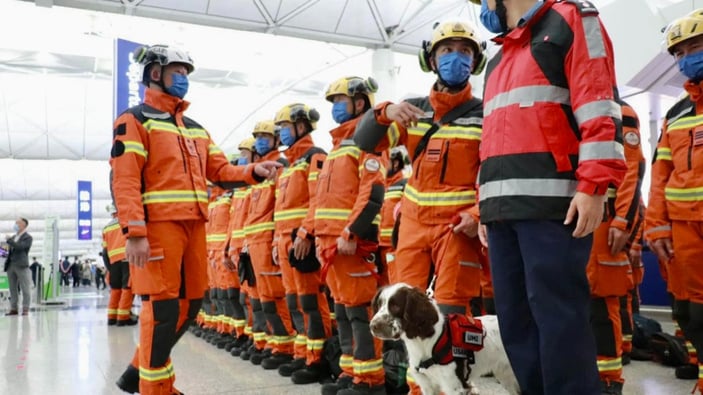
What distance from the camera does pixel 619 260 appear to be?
354cm

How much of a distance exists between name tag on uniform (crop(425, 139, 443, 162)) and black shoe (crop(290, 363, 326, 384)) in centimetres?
237

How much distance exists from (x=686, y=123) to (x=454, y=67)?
5.36ft

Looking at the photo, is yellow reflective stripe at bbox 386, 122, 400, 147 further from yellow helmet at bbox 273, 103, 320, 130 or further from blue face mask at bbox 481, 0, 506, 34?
yellow helmet at bbox 273, 103, 320, 130

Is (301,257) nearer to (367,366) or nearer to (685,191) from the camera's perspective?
(367,366)

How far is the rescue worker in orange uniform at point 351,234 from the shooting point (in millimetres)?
3988

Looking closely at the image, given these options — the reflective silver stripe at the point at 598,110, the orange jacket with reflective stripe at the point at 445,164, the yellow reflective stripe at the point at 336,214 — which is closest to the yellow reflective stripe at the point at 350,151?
the yellow reflective stripe at the point at 336,214

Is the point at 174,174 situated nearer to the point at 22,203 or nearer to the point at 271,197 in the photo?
the point at 271,197

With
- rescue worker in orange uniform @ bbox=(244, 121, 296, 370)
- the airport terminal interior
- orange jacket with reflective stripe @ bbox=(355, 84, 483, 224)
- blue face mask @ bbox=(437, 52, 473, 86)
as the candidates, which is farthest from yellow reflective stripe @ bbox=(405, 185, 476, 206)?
rescue worker in orange uniform @ bbox=(244, 121, 296, 370)

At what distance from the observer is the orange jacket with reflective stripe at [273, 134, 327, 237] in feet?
17.3

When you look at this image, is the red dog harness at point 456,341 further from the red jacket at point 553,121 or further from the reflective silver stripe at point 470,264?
the red jacket at point 553,121

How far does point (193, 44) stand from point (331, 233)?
10.9 metres

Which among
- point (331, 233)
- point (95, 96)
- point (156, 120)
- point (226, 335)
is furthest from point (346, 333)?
point (95, 96)

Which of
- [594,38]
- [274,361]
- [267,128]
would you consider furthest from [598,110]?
[267,128]

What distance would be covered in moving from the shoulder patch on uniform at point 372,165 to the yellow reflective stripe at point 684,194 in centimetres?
188
